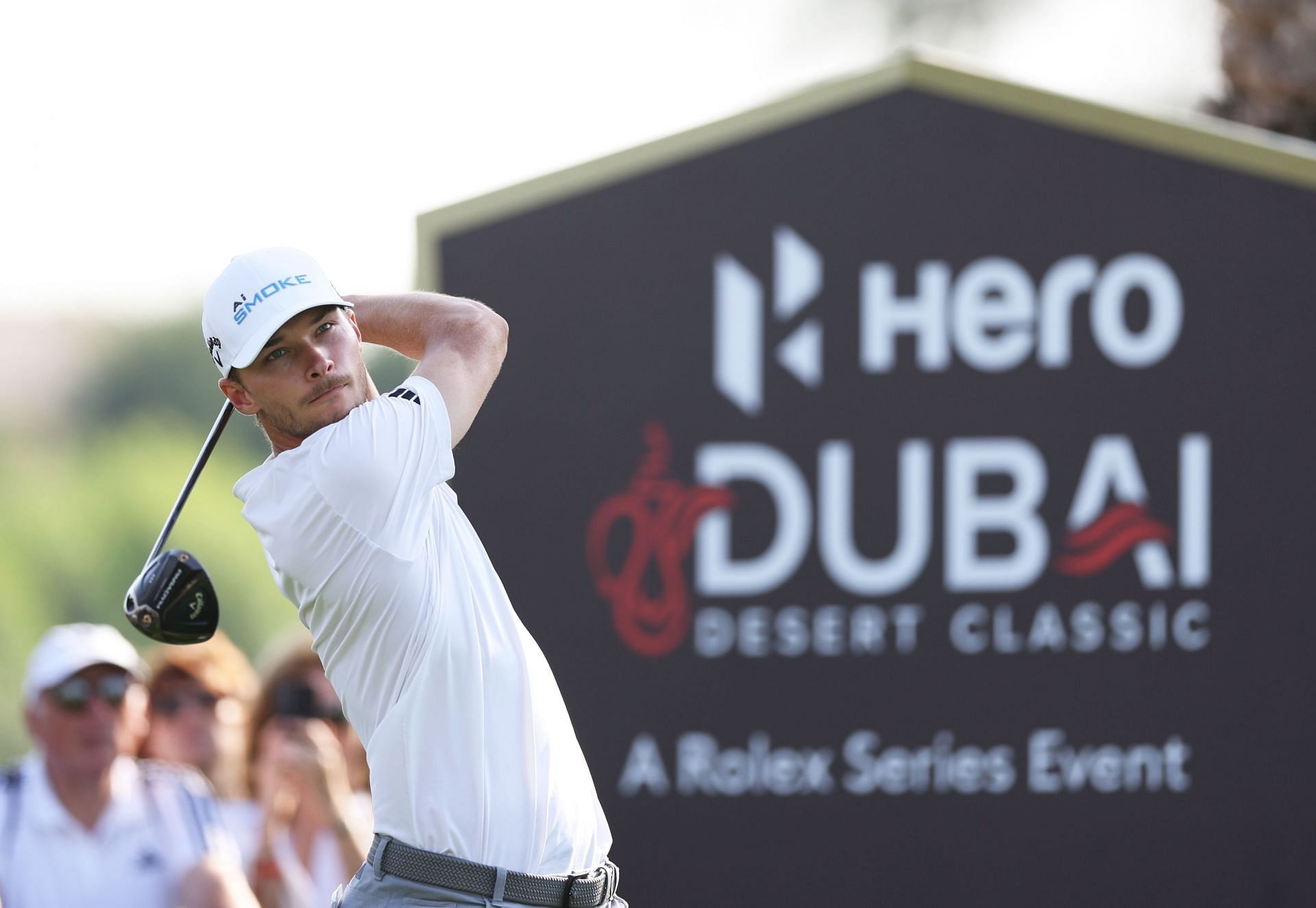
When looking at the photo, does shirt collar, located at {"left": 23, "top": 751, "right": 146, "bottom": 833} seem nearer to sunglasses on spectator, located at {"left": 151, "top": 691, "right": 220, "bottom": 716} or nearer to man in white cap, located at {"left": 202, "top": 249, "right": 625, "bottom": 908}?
sunglasses on spectator, located at {"left": 151, "top": 691, "right": 220, "bottom": 716}

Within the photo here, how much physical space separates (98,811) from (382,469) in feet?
6.82

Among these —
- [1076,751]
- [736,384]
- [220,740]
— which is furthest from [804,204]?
[220,740]

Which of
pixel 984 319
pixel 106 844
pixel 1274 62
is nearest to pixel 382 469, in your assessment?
pixel 106 844

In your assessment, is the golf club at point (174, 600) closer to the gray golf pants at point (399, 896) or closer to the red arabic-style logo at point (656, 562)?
the gray golf pants at point (399, 896)

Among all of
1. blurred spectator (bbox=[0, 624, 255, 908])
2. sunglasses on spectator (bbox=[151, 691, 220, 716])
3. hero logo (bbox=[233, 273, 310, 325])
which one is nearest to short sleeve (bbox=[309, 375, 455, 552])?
hero logo (bbox=[233, 273, 310, 325])

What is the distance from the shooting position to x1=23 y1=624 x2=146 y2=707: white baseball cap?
4750mm

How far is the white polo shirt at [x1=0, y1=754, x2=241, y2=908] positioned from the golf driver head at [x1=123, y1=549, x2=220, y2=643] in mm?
1270

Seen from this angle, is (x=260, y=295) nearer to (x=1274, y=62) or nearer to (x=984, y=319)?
(x=984, y=319)

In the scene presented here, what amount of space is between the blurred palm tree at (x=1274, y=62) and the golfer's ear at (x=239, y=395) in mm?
4031

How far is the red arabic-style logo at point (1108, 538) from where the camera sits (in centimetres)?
521

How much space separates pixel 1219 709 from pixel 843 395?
54.0 inches

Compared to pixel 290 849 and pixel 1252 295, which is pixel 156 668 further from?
pixel 1252 295

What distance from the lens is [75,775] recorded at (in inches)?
182

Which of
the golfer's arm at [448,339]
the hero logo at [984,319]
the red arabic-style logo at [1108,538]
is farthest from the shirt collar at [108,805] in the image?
the red arabic-style logo at [1108,538]
